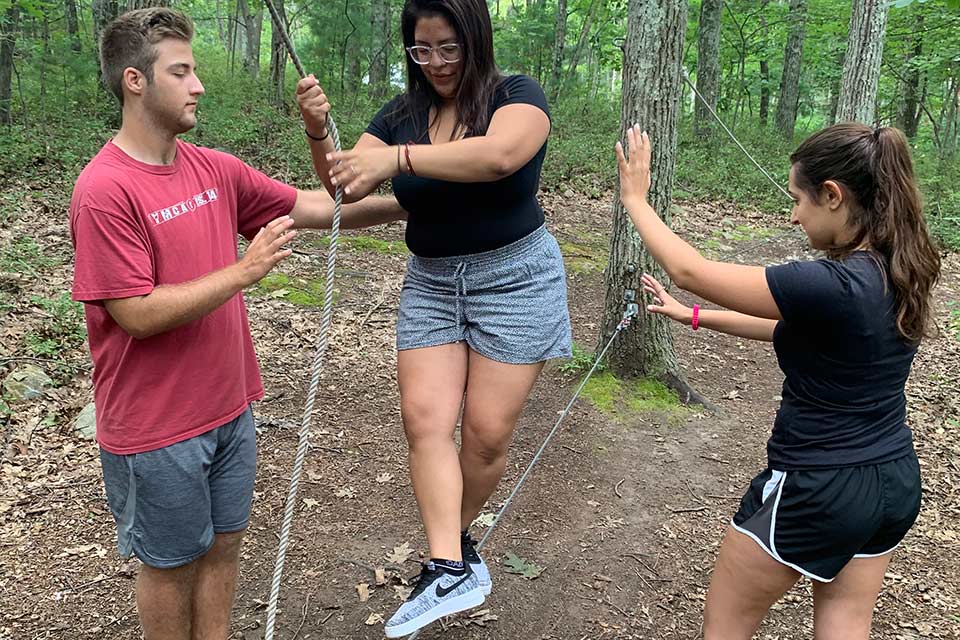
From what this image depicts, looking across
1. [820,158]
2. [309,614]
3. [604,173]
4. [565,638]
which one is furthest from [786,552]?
[604,173]

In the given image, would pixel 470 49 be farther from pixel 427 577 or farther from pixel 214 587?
pixel 214 587

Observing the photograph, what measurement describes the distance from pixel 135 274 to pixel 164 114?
52 cm

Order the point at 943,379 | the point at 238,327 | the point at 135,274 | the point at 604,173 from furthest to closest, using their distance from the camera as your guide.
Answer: the point at 604,173
the point at 943,379
the point at 238,327
the point at 135,274

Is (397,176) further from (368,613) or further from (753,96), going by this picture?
(753,96)

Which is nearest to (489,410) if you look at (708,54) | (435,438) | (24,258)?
(435,438)

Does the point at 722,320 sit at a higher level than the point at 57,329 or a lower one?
higher

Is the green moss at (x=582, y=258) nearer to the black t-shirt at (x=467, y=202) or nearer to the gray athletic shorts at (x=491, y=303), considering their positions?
the gray athletic shorts at (x=491, y=303)

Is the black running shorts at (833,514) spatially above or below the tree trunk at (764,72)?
below

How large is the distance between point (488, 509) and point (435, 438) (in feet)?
5.32

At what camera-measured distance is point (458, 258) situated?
263 centimetres

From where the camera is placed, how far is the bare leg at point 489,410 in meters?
2.64

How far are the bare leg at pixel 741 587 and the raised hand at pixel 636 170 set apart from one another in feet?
3.69

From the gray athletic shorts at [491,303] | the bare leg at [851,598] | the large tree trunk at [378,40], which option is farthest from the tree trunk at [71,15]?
the bare leg at [851,598]

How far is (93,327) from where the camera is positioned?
6.85 feet
